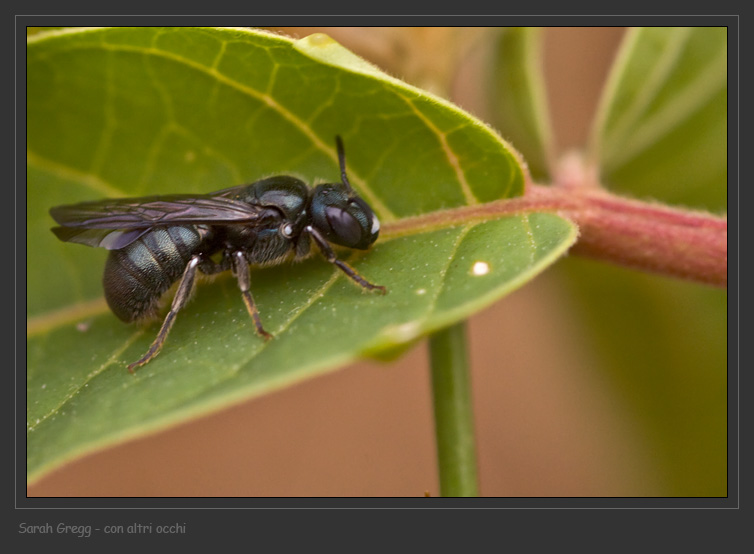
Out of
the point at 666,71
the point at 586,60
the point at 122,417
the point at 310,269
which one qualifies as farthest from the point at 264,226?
the point at 586,60

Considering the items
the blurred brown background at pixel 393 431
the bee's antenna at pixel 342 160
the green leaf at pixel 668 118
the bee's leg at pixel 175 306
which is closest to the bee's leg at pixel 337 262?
the bee's antenna at pixel 342 160

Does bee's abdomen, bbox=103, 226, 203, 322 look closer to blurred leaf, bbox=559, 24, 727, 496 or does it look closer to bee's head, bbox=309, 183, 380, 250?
bee's head, bbox=309, 183, 380, 250

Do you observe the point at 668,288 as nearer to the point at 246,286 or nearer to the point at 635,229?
the point at 635,229

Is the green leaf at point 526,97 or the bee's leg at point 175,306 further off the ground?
the green leaf at point 526,97

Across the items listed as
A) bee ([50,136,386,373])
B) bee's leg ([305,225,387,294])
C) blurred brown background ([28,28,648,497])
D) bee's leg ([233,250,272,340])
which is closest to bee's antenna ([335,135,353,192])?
bee ([50,136,386,373])

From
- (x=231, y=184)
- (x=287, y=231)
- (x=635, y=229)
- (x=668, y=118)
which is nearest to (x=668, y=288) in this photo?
(x=668, y=118)

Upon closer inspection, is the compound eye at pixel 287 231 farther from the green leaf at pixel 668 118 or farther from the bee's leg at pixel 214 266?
the green leaf at pixel 668 118
